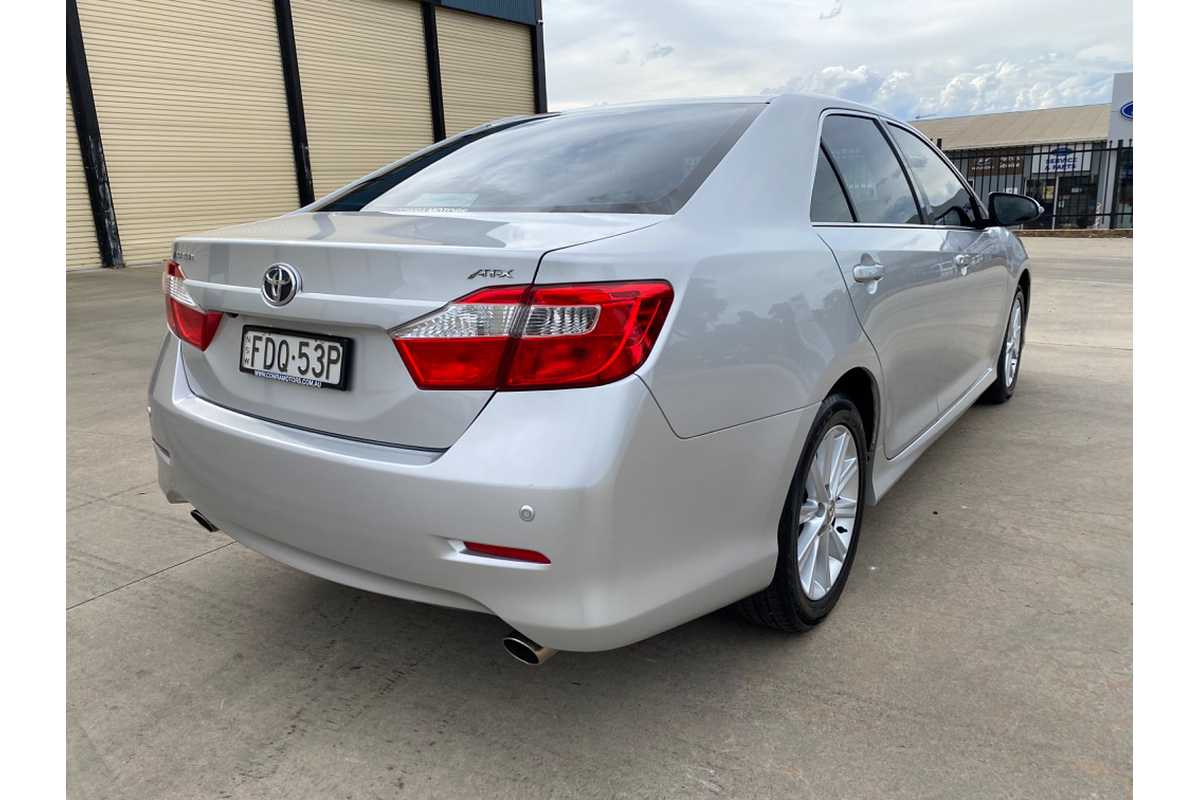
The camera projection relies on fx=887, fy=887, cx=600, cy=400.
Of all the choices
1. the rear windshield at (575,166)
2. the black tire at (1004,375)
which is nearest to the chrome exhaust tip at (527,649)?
the rear windshield at (575,166)

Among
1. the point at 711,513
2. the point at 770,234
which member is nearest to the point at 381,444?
the point at 711,513

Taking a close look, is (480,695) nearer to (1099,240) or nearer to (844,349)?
(844,349)

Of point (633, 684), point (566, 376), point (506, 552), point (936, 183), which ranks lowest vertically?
point (633, 684)

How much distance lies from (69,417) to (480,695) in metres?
3.88

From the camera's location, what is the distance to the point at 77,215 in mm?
13828

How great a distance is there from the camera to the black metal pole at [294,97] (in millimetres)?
16516

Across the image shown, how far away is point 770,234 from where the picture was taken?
223 centimetres

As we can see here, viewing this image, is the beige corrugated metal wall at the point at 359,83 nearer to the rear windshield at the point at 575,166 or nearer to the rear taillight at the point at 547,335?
the rear windshield at the point at 575,166

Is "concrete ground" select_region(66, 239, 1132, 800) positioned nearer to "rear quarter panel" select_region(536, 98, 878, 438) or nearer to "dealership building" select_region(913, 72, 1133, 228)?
"rear quarter panel" select_region(536, 98, 878, 438)

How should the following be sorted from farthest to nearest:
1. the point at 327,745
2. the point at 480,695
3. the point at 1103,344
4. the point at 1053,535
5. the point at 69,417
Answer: the point at 1103,344 < the point at 69,417 < the point at 1053,535 < the point at 480,695 < the point at 327,745

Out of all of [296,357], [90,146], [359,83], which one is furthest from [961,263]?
[359,83]

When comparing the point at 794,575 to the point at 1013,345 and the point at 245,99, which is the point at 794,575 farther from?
the point at 245,99

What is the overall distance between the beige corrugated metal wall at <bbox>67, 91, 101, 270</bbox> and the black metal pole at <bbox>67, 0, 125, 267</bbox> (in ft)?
0.19

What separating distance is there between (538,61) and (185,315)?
845 inches
